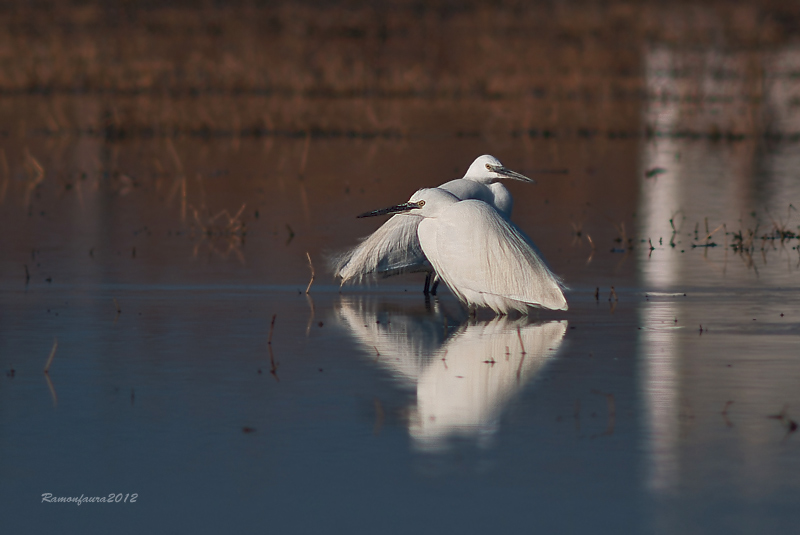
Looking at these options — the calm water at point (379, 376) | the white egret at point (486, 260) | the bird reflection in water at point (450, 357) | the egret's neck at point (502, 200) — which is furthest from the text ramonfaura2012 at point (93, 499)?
the egret's neck at point (502, 200)

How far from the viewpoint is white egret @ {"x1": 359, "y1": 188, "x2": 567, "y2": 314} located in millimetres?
8297

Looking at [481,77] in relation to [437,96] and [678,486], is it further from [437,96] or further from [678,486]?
[678,486]

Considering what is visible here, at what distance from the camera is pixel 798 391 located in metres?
6.17

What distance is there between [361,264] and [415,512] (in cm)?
511

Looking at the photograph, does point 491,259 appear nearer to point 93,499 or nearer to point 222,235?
point 93,499

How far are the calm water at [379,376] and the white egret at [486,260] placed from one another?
24 cm

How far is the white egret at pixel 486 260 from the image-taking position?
8297 millimetres

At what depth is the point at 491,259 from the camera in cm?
841

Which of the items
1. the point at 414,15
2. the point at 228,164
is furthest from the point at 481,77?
the point at 414,15

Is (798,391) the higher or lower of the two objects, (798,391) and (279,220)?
the lower

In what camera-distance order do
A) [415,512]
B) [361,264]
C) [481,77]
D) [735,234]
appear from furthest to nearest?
[481,77] → [735,234] → [361,264] → [415,512]

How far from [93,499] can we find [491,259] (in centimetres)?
419

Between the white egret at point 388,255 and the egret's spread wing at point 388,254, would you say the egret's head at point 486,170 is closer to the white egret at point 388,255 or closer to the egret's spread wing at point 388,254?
the white egret at point 388,255

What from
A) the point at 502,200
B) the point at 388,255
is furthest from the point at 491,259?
the point at 502,200
